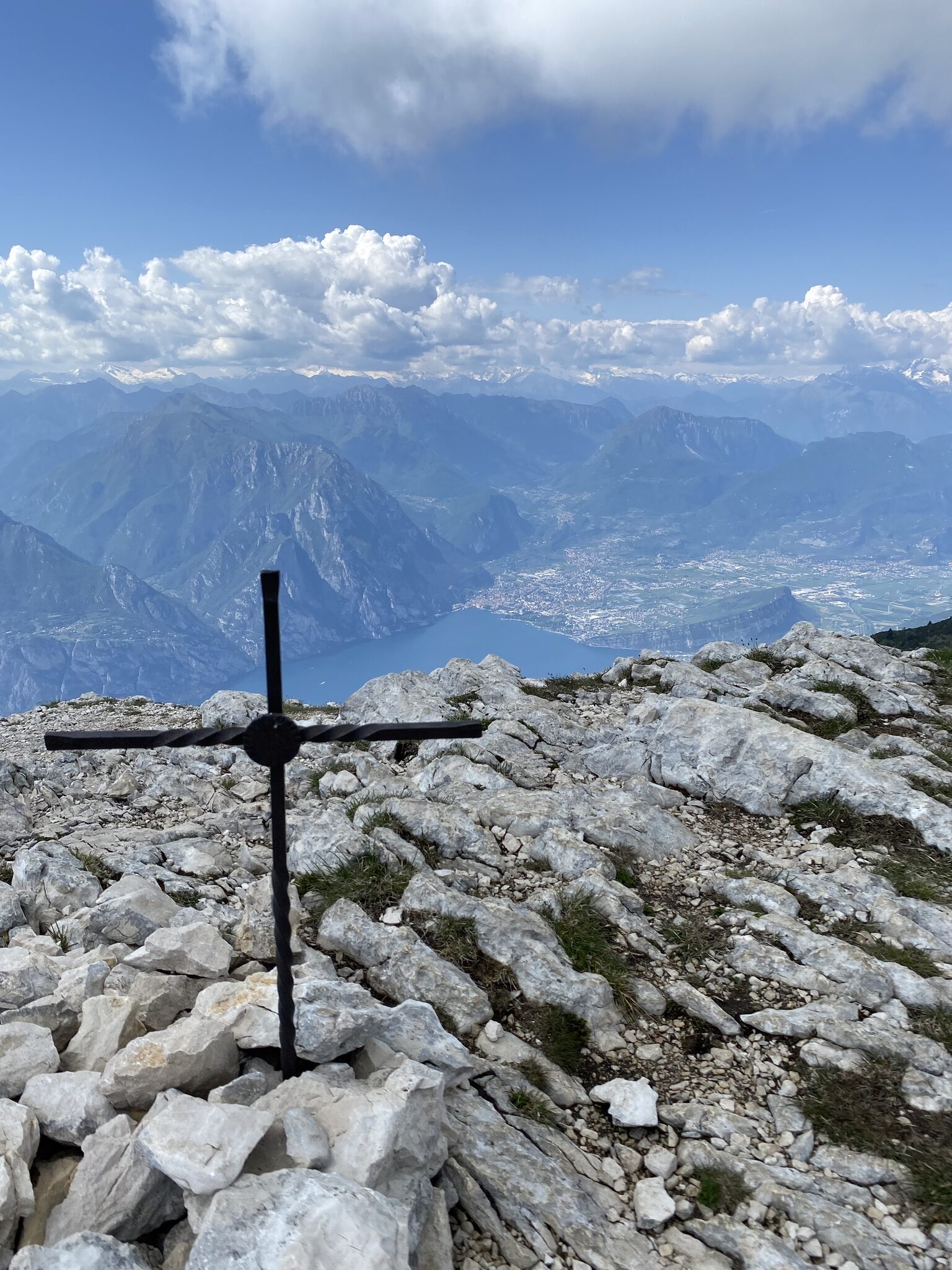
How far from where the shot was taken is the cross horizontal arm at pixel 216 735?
4.07 m

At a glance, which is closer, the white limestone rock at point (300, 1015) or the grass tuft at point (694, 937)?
the white limestone rock at point (300, 1015)

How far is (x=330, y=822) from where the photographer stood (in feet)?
34.9

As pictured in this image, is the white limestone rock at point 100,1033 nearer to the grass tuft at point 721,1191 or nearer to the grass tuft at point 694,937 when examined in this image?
the grass tuft at point 721,1191

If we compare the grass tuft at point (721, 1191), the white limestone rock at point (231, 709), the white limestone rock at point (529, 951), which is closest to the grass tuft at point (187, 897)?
the white limestone rock at point (529, 951)

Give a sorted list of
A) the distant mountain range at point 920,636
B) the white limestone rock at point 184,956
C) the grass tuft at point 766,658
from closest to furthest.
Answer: the white limestone rock at point 184,956, the grass tuft at point 766,658, the distant mountain range at point 920,636

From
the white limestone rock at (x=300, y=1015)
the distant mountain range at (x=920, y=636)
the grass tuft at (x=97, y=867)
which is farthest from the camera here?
the distant mountain range at (x=920, y=636)

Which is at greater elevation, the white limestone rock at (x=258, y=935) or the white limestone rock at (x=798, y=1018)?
the white limestone rock at (x=258, y=935)

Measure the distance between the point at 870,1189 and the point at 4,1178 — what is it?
22.5 ft

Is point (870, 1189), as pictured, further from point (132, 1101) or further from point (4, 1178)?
point (4, 1178)

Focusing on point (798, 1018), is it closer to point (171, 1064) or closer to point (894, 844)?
point (894, 844)

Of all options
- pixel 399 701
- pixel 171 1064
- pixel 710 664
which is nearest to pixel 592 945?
pixel 171 1064

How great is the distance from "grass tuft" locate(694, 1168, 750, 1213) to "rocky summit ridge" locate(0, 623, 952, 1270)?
2 centimetres

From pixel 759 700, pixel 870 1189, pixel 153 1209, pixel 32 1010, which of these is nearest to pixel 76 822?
pixel 32 1010

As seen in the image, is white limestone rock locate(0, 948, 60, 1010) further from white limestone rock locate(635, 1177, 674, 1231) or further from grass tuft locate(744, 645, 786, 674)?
grass tuft locate(744, 645, 786, 674)
